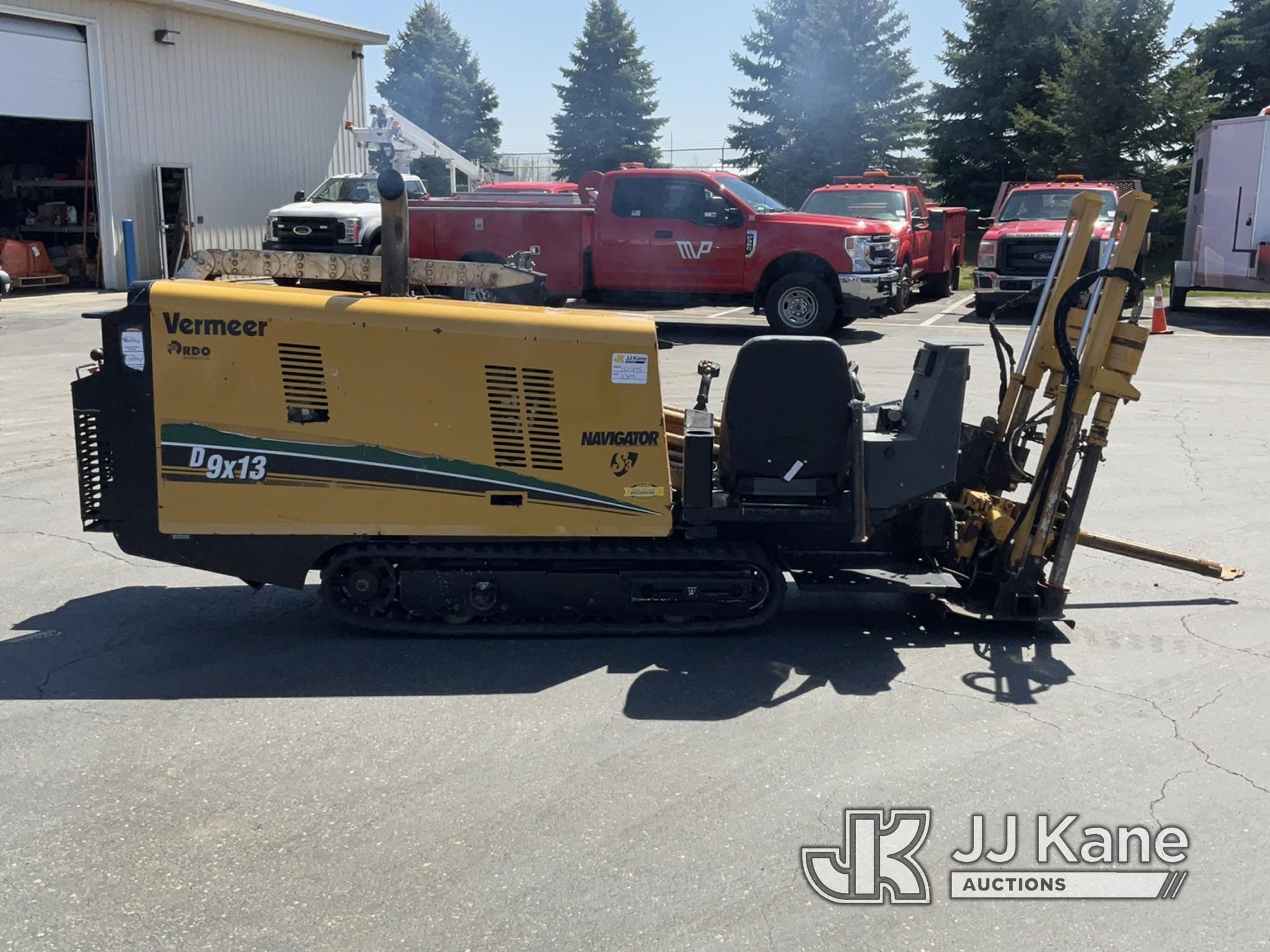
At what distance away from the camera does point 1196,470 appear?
9453 millimetres

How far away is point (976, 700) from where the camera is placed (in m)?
5.16

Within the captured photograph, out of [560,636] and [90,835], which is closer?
[90,835]

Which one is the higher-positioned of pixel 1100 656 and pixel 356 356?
pixel 356 356

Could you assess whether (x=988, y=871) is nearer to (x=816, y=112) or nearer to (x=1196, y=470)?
(x=1196, y=470)

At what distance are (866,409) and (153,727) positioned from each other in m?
3.70

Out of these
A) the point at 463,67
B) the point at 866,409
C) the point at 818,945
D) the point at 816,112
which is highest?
the point at 463,67

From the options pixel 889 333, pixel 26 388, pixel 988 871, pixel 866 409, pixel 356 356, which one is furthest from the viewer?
pixel 889 333

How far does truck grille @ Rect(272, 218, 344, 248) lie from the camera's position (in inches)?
864

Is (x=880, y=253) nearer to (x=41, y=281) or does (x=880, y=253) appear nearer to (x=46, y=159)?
(x=41, y=281)

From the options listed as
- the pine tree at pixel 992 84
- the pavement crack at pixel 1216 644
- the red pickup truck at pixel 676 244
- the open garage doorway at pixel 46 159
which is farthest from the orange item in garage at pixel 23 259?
the pine tree at pixel 992 84

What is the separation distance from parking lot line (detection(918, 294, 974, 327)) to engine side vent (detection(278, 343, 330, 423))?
1522cm

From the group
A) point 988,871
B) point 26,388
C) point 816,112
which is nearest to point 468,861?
point 988,871

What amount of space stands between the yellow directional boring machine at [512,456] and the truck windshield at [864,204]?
15.4 m

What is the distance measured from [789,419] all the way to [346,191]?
19.8 meters
